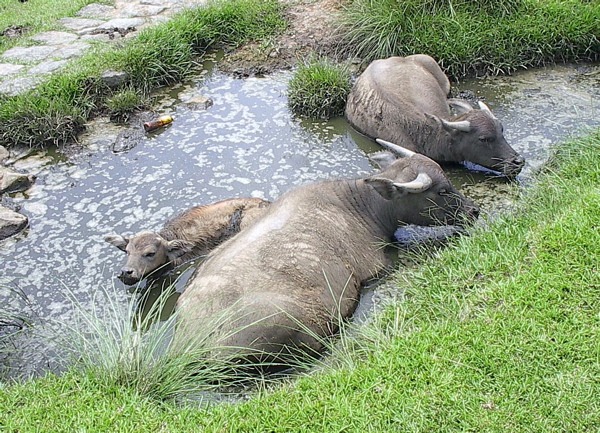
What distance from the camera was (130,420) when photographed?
14.4 feet

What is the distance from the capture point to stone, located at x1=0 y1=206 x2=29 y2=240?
284 inches

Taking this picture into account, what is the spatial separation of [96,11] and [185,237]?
717 cm

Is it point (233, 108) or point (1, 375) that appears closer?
point (1, 375)

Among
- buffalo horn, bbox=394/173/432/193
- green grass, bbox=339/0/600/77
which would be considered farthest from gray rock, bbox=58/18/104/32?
buffalo horn, bbox=394/173/432/193

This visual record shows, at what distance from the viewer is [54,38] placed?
37.2 feet

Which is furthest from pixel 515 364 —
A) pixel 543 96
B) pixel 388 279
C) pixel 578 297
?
pixel 543 96

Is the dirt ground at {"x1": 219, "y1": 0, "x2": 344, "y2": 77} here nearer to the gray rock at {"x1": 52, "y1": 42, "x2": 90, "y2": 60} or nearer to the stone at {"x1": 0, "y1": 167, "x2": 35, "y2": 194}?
the gray rock at {"x1": 52, "y1": 42, "x2": 90, "y2": 60}

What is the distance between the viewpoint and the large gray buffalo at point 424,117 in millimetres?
8094

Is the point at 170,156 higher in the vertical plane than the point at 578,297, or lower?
lower

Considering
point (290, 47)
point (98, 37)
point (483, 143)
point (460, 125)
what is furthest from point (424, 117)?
point (98, 37)

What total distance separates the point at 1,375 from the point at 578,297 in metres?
4.19

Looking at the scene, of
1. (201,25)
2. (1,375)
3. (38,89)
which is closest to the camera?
(1,375)

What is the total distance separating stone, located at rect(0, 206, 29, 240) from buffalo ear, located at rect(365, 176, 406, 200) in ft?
11.6

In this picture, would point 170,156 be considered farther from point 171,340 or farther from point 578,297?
point 578,297
